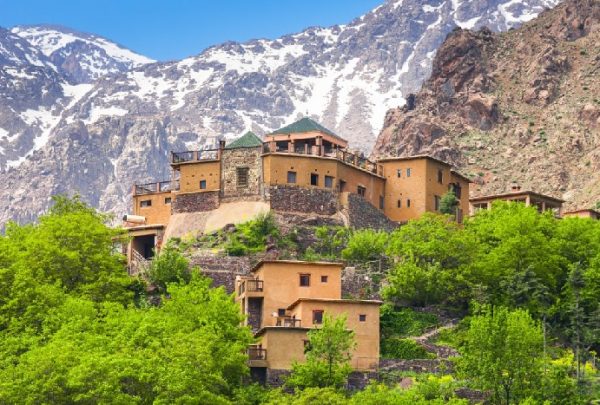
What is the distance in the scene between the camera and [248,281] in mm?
104062

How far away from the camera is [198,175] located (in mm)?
129125

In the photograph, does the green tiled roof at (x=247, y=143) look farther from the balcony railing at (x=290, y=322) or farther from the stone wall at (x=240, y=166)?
the balcony railing at (x=290, y=322)

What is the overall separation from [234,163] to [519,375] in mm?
45170

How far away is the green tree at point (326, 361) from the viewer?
8944 centimetres

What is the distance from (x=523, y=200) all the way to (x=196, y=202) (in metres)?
34.0

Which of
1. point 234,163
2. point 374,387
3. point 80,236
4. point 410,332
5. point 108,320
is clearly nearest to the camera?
point 374,387

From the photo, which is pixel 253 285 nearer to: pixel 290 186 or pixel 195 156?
pixel 290 186

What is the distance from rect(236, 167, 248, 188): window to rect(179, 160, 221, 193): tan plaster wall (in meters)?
1.95

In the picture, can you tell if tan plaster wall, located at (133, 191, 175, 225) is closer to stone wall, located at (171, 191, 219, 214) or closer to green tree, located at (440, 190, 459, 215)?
stone wall, located at (171, 191, 219, 214)

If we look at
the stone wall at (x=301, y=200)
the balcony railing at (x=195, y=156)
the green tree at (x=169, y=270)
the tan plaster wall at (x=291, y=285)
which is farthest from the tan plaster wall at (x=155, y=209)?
the tan plaster wall at (x=291, y=285)

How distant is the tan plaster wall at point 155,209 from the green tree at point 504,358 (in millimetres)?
47442

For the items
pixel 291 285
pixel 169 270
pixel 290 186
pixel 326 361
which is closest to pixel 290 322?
pixel 291 285

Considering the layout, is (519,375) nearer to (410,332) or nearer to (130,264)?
(410,332)

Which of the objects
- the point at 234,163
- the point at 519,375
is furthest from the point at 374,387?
the point at 234,163
